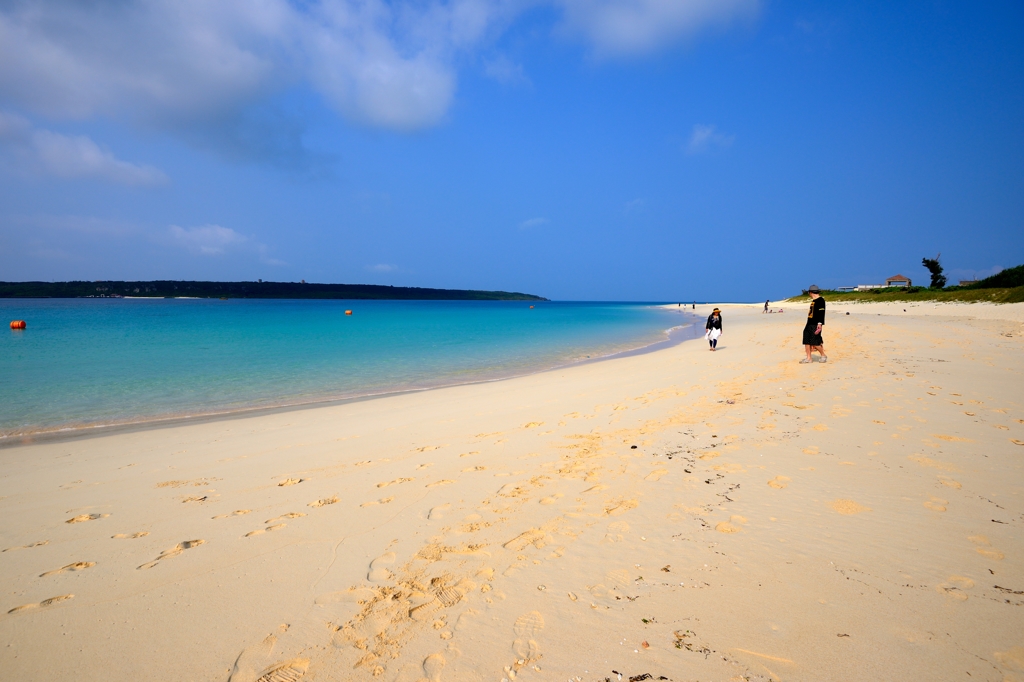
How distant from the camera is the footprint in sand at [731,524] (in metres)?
3.63

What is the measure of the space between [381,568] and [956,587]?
3.93 meters

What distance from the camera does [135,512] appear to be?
4473 mm

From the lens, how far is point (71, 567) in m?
3.43

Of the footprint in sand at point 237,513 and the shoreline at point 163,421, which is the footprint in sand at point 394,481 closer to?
the footprint in sand at point 237,513

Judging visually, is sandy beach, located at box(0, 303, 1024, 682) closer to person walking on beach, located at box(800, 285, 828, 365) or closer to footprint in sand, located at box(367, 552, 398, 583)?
footprint in sand, located at box(367, 552, 398, 583)

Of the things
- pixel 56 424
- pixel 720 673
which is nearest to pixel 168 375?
pixel 56 424

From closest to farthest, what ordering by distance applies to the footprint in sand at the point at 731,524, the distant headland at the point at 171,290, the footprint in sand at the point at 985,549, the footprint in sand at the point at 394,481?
the footprint in sand at the point at 985,549 → the footprint in sand at the point at 731,524 → the footprint in sand at the point at 394,481 → the distant headland at the point at 171,290

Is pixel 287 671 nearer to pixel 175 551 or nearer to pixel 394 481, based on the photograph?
pixel 175 551

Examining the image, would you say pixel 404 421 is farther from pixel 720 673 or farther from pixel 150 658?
pixel 720 673

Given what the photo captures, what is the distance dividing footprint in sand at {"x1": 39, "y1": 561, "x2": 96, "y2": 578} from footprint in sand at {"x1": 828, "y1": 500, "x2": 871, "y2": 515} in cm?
633

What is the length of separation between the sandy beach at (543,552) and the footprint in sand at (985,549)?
3cm

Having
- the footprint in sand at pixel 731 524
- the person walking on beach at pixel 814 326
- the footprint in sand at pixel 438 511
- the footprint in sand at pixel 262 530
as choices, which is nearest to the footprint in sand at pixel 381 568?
the footprint in sand at pixel 438 511

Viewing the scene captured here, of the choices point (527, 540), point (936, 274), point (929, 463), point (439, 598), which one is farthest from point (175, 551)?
point (936, 274)

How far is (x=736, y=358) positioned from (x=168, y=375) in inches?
734
